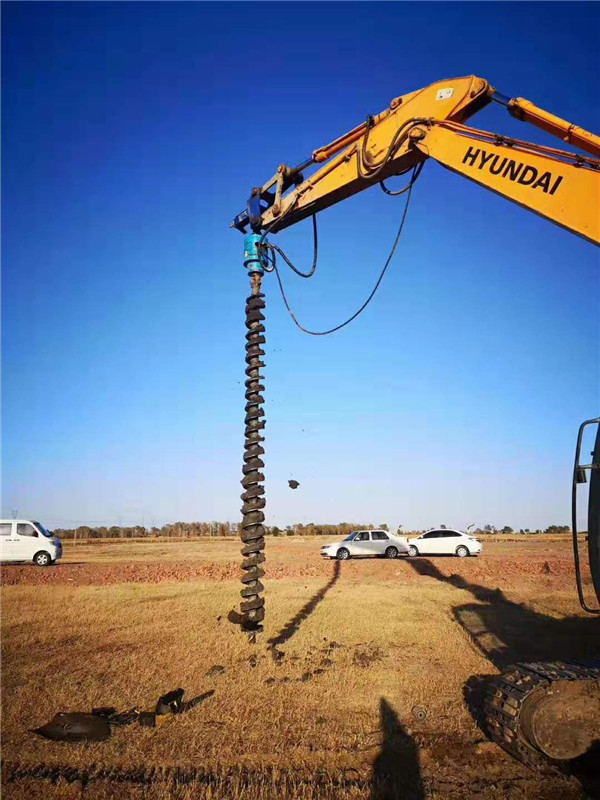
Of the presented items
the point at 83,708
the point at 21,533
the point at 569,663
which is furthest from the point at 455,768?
the point at 21,533

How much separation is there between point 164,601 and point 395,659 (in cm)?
770

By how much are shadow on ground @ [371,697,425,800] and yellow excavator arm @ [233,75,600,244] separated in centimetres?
553

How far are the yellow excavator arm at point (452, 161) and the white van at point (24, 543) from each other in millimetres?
20908

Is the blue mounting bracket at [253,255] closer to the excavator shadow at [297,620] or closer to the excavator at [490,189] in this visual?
the excavator at [490,189]

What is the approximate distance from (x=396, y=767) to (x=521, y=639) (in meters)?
6.62

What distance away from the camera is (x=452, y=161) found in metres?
7.07

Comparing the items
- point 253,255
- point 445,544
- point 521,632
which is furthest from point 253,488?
point 445,544

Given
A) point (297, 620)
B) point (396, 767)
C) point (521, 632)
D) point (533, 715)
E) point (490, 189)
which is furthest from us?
point (297, 620)

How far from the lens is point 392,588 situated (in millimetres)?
17266

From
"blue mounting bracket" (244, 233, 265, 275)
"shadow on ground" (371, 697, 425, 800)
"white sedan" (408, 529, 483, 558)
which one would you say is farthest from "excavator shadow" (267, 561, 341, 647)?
"white sedan" (408, 529, 483, 558)

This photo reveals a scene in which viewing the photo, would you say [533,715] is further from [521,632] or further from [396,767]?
[521,632]

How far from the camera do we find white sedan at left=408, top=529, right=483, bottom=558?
3044cm

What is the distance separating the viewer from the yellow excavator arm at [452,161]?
584cm

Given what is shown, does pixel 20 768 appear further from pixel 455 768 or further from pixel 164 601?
pixel 164 601
